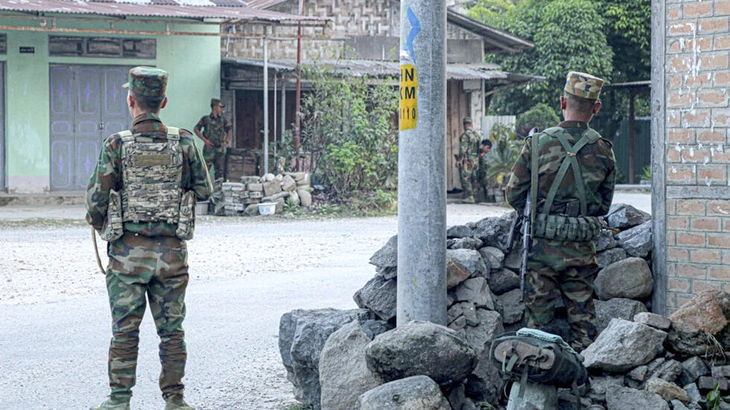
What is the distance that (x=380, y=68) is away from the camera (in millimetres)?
20891

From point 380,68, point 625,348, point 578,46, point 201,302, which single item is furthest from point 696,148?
point 578,46

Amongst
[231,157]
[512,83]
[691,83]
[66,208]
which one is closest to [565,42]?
[512,83]

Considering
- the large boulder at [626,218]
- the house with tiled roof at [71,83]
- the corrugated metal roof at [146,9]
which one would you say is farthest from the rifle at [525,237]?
the house with tiled roof at [71,83]

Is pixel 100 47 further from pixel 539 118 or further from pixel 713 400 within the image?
pixel 713 400

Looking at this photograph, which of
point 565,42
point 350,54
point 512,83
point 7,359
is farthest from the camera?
point 565,42

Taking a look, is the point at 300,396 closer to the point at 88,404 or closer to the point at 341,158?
the point at 88,404

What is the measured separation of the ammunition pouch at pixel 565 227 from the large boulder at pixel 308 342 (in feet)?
3.47

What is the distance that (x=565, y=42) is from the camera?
30.3m

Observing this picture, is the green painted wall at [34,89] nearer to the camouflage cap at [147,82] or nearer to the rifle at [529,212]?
the camouflage cap at [147,82]

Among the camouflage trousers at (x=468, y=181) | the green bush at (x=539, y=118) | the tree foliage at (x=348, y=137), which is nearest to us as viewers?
the tree foliage at (x=348, y=137)

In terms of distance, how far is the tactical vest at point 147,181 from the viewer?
5.00 metres

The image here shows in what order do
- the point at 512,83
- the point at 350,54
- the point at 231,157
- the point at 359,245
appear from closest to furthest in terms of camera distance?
the point at 359,245
the point at 231,157
the point at 350,54
the point at 512,83

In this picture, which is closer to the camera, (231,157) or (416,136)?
(416,136)

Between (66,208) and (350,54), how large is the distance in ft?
22.9
